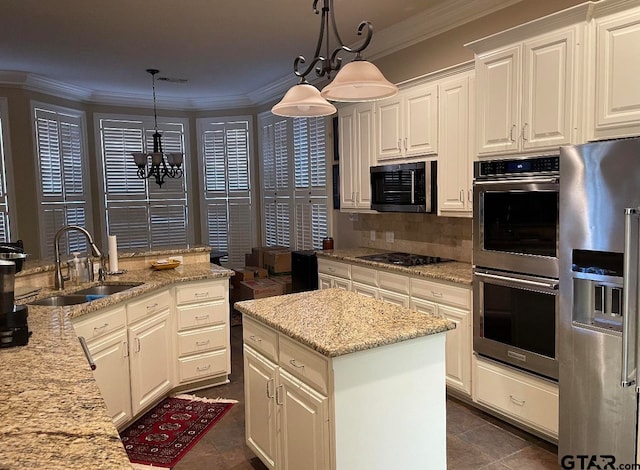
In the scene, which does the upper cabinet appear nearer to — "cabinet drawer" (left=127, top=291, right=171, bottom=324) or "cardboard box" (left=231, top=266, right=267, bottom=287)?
"cabinet drawer" (left=127, top=291, right=171, bottom=324)

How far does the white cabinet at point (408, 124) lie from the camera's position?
3.77 meters

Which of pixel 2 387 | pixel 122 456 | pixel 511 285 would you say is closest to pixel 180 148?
pixel 511 285

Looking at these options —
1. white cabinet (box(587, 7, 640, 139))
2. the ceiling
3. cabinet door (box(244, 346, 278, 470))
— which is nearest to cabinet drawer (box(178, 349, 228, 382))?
cabinet door (box(244, 346, 278, 470))

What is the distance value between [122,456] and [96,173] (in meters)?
6.38

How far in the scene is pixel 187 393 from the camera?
3.70 meters

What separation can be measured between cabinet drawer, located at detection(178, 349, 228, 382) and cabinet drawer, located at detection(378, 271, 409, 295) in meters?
1.42

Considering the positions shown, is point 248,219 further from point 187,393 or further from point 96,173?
point 187,393

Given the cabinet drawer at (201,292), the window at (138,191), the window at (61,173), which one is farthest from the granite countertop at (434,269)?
the window at (61,173)

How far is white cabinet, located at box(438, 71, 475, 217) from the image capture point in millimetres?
3465

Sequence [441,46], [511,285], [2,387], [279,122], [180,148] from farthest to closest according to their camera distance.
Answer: [180,148], [279,122], [441,46], [511,285], [2,387]

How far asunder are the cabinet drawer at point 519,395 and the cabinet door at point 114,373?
7.59 ft

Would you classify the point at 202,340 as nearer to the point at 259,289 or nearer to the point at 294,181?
the point at 259,289

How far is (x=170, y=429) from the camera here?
310cm

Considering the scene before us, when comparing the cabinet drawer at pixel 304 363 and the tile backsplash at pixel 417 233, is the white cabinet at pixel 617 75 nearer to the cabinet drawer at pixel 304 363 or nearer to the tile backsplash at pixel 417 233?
the tile backsplash at pixel 417 233
